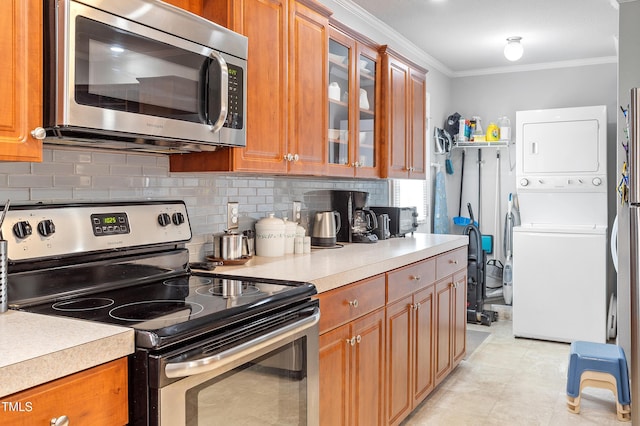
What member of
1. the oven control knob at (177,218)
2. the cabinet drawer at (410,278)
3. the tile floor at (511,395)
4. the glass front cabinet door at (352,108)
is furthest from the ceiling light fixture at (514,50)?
the oven control knob at (177,218)

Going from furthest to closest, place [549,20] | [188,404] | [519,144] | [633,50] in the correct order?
[519,144] < [549,20] < [633,50] < [188,404]

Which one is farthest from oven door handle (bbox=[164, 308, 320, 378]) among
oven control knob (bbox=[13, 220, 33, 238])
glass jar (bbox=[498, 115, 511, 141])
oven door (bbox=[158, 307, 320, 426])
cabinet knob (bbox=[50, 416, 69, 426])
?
glass jar (bbox=[498, 115, 511, 141])

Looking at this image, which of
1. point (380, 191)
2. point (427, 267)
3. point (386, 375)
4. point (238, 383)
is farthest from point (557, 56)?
point (238, 383)

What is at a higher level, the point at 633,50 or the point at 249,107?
the point at 633,50

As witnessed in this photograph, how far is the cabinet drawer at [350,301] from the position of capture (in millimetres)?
2085

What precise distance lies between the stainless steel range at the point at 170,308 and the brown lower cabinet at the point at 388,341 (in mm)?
249

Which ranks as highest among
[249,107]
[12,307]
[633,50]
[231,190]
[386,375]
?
[633,50]

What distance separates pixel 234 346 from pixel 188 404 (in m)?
0.20

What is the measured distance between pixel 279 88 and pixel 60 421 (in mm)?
1708

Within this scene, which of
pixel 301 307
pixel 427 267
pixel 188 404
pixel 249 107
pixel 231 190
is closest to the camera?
pixel 188 404

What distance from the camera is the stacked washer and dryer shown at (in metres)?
4.54

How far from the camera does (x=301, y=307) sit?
183 centimetres

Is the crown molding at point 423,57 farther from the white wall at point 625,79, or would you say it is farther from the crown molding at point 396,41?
the white wall at point 625,79

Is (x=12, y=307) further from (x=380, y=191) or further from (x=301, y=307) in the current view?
(x=380, y=191)
